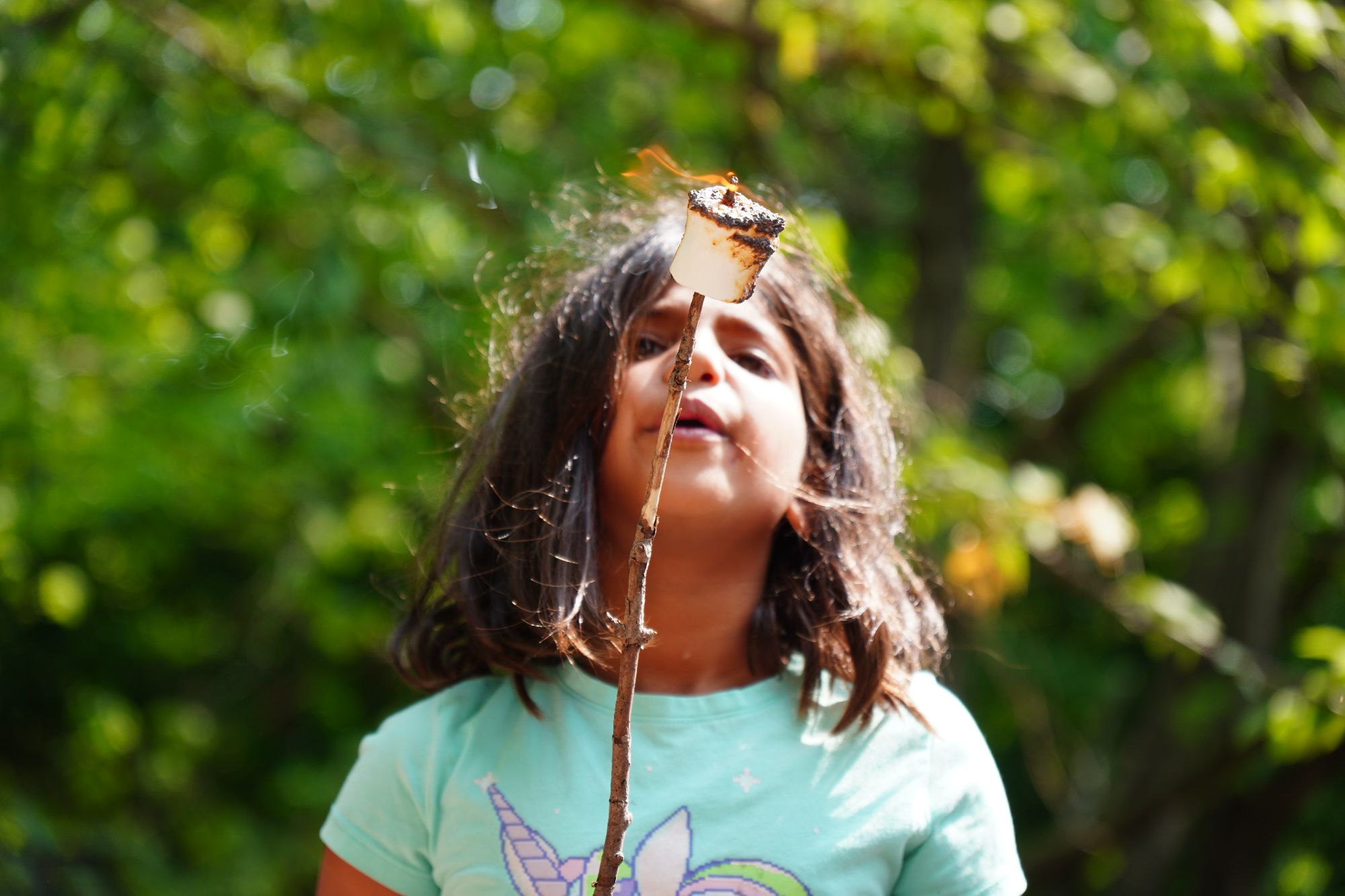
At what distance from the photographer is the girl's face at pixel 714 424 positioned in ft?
3.27

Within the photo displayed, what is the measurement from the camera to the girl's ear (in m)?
1.14

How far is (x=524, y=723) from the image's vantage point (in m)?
1.09

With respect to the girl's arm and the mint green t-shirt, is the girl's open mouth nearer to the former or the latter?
the mint green t-shirt

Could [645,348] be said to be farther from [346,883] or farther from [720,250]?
[346,883]

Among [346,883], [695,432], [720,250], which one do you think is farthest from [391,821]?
[720,250]

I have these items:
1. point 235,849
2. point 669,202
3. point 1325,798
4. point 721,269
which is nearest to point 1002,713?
point 1325,798

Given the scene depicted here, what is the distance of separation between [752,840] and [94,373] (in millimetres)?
2604

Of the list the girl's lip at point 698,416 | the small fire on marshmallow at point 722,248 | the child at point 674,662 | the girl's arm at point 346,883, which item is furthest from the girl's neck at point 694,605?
the small fire on marshmallow at point 722,248

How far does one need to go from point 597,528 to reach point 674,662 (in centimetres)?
14

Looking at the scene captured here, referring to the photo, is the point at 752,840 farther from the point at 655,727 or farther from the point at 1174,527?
the point at 1174,527

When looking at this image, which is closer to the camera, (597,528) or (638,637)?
(638,637)

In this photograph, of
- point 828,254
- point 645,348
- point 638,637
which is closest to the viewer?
point 638,637

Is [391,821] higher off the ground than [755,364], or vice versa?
[755,364]

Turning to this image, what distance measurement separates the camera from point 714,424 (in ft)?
3.31
